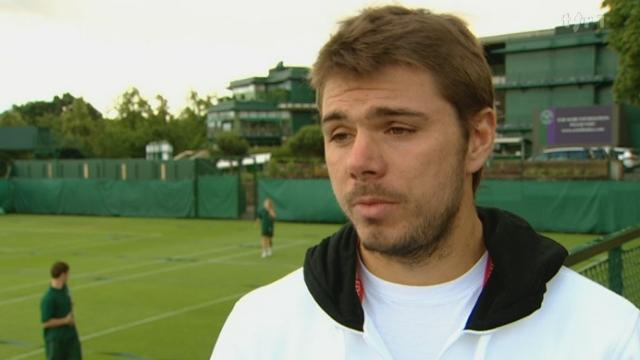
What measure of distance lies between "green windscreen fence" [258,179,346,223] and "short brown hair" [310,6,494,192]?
28576 millimetres

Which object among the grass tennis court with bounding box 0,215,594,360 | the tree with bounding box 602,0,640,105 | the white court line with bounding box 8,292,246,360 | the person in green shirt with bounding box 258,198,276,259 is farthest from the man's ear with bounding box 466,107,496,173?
the tree with bounding box 602,0,640,105

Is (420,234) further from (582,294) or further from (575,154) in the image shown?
(575,154)

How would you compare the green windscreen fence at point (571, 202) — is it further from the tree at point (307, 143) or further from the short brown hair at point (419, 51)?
the tree at point (307, 143)

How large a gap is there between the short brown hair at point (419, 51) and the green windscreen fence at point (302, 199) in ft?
93.8

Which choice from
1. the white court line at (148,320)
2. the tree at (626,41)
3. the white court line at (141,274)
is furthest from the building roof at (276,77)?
the white court line at (148,320)

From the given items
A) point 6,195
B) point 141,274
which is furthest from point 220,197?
point 141,274

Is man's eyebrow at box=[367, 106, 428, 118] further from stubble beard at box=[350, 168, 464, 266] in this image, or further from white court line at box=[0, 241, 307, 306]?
white court line at box=[0, 241, 307, 306]

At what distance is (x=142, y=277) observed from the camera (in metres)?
17.4

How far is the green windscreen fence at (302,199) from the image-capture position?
3128 centimetres

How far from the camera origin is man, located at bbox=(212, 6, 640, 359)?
6.49ft

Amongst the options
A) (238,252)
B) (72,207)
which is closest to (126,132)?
(72,207)

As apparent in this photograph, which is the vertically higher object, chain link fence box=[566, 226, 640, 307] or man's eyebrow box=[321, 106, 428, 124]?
man's eyebrow box=[321, 106, 428, 124]

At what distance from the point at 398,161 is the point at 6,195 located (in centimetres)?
4430

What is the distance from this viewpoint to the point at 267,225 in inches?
801
